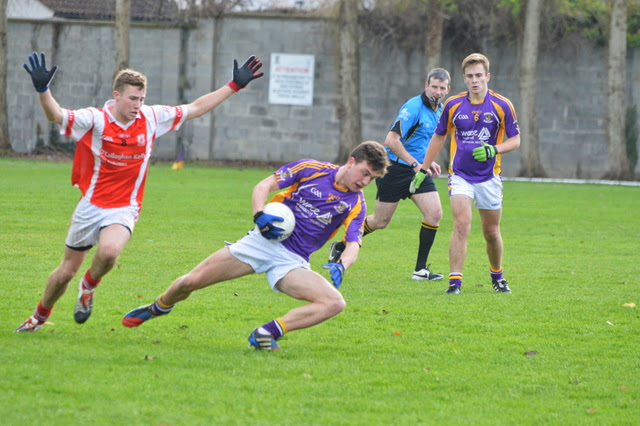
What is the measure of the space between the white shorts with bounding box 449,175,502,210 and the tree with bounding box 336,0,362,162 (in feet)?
66.2

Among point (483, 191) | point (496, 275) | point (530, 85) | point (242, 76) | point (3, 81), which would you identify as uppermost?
point (530, 85)

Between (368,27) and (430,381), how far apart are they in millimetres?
25779

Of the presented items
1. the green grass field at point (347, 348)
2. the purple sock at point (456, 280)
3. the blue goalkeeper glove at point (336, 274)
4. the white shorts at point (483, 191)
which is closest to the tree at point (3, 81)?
the green grass field at point (347, 348)

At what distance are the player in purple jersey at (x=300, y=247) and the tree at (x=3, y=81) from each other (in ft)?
81.2

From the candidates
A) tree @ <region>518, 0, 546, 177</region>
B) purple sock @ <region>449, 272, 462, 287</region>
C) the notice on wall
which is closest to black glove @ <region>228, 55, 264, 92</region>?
purple sock @ <region>449, 272, 462, 287</region>

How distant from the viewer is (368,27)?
30188 millimetres

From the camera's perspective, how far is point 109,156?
20.8 ft

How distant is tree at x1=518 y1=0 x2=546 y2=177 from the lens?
27938 mm

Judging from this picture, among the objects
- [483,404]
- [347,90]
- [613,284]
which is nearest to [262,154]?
[347,90]

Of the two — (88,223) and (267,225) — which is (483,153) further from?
(88,223)

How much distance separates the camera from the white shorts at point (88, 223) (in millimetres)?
6262

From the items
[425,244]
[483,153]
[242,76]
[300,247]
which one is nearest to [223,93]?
[242,76]

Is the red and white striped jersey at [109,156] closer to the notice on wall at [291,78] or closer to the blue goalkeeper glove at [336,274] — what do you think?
the blue goalkeeper glove at [336,274]

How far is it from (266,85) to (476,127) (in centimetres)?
2182
